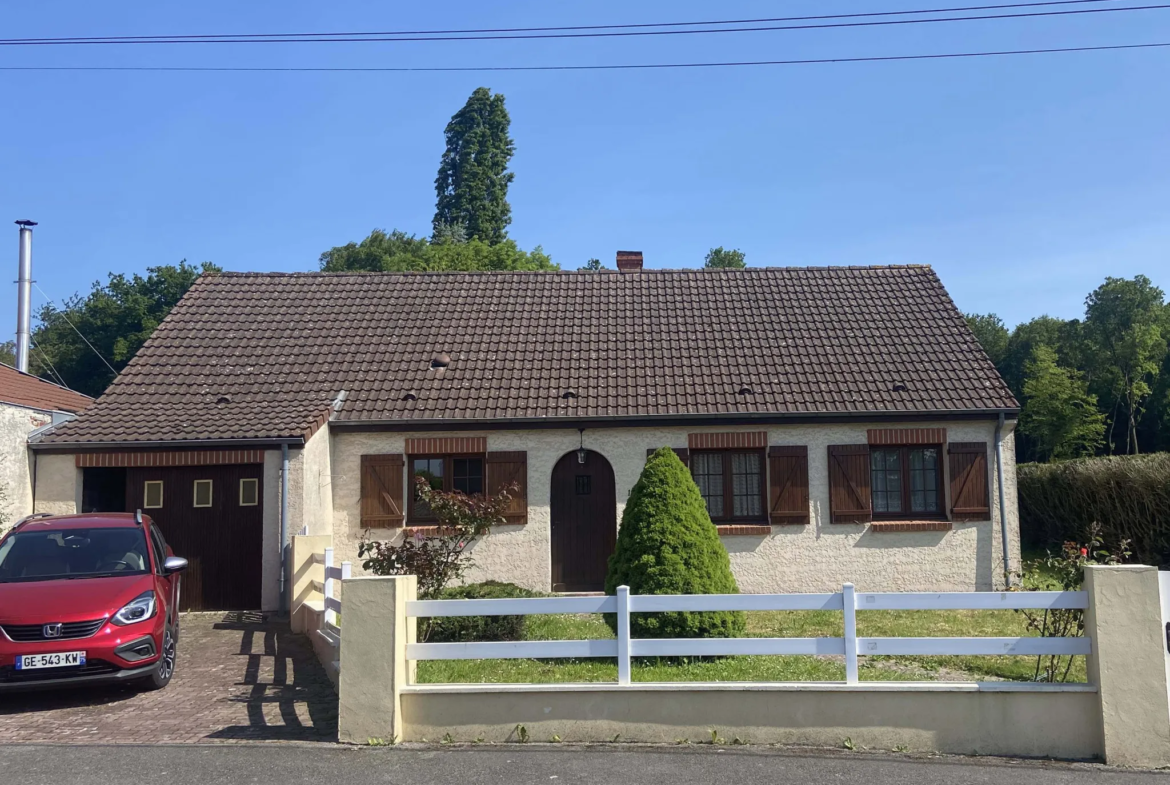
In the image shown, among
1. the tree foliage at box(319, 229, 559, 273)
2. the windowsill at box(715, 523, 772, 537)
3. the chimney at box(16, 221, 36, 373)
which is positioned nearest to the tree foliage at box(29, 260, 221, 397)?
the tree foliage at box(319, 229, 559, 273)

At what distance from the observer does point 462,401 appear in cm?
1433

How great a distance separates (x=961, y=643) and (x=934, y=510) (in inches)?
319

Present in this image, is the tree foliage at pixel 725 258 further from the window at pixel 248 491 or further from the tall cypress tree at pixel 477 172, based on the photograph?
the window at pixel 248 491

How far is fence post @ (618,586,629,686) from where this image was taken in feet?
22.1

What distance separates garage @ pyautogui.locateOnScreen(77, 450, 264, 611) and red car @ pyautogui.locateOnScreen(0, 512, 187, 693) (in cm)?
334

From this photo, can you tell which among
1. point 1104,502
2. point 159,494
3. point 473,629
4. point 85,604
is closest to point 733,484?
point 473,629

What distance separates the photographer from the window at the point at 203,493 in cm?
1303

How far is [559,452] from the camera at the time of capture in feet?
46.1

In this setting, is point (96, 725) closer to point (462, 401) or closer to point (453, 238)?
point (462, 401)

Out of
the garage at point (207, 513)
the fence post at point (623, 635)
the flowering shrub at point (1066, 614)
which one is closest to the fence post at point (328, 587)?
the garage at point (207, 513)

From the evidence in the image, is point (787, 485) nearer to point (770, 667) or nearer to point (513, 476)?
point (513, 476)

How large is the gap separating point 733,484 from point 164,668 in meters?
8.48

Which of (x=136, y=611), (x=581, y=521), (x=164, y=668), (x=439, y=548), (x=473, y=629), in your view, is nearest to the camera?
(x=136, y=611)

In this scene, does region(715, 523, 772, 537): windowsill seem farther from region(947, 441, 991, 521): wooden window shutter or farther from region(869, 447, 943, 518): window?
region(947, 441, 991, 521): wooden window shutter
